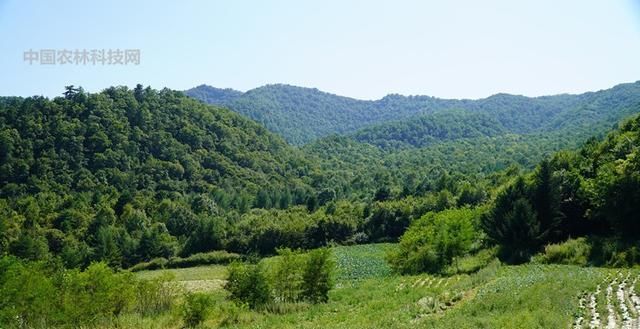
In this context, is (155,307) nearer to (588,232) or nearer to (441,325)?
(441,325)

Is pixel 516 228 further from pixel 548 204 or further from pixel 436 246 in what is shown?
pixel 436 246

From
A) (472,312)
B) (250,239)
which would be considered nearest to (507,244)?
(472,312)

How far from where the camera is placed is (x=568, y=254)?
3972cm

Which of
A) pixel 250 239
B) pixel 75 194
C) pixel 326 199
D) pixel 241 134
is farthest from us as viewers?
pixel 241 134

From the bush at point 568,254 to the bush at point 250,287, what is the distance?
2277cm

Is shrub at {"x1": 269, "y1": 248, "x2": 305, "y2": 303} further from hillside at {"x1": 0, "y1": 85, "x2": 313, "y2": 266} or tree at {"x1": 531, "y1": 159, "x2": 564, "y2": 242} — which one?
hillside at {"x1": 0, "y1": 85, "x2": 313, "y2": 266}

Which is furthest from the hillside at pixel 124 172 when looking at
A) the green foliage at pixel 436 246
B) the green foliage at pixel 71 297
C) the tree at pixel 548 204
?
the tree at pixel 548 204

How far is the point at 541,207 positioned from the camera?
157 ft

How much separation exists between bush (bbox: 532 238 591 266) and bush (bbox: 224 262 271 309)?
22768 mm

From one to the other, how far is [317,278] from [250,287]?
Result: 4764 mm

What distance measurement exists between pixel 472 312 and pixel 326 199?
123809 mm

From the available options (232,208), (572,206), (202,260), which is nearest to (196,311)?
(572,206)

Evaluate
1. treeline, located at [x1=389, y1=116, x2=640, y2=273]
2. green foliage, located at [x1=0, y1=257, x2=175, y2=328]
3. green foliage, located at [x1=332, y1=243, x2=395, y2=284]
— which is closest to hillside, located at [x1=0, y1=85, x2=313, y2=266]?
green foliage, located at [x1=332, y1=243, x2=395, y2=284]

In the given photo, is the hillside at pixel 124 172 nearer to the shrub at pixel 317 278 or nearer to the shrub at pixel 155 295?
the shrub at pixel 155 295
